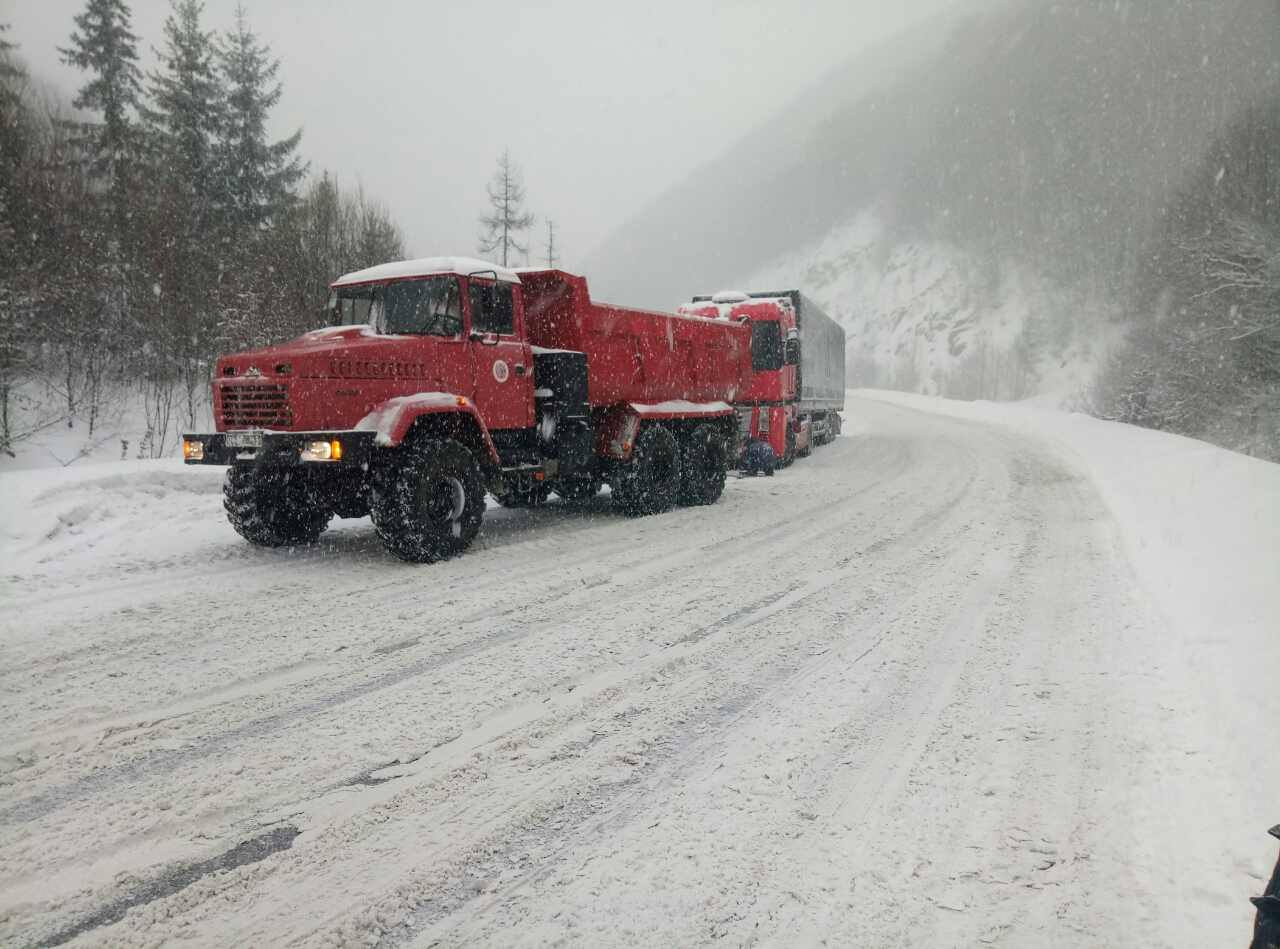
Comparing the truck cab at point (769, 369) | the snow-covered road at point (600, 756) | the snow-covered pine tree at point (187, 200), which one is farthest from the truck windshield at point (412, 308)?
the snow-covered pine tree at point (187, 200)

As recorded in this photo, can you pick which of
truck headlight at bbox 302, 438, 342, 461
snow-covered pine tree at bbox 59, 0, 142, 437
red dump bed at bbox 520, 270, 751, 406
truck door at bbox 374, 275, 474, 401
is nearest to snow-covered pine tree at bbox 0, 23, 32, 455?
snow-covered pine tree at bbox 59, 0, 142, 437

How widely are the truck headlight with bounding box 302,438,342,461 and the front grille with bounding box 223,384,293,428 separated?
0.32 meters

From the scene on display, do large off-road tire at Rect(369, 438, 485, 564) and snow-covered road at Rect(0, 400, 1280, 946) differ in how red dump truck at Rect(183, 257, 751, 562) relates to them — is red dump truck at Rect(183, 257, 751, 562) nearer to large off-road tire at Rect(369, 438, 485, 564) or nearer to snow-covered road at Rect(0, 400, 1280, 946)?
large off-road tire at Rect(369, 438, 485, 564)

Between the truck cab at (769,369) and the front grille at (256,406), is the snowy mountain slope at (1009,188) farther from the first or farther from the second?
the front grille at (256,406)

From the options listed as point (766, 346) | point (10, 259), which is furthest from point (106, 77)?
point (766, 346)

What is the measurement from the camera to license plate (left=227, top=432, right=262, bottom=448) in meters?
6.59

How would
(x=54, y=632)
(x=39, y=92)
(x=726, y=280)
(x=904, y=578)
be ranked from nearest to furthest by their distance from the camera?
(x=54, y=632) → (x=904, y=578) → (x=39, y=92) → (x=726, y=280)

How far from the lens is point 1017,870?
2557mm

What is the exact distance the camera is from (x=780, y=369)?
16062mm

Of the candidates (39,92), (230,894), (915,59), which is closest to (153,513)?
(230,894)

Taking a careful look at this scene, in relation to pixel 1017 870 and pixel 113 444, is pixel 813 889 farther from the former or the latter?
pixel 113 444

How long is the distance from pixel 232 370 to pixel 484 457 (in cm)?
248

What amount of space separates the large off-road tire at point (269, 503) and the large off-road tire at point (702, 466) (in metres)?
5.32

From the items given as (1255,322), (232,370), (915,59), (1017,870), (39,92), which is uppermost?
(915,59)
